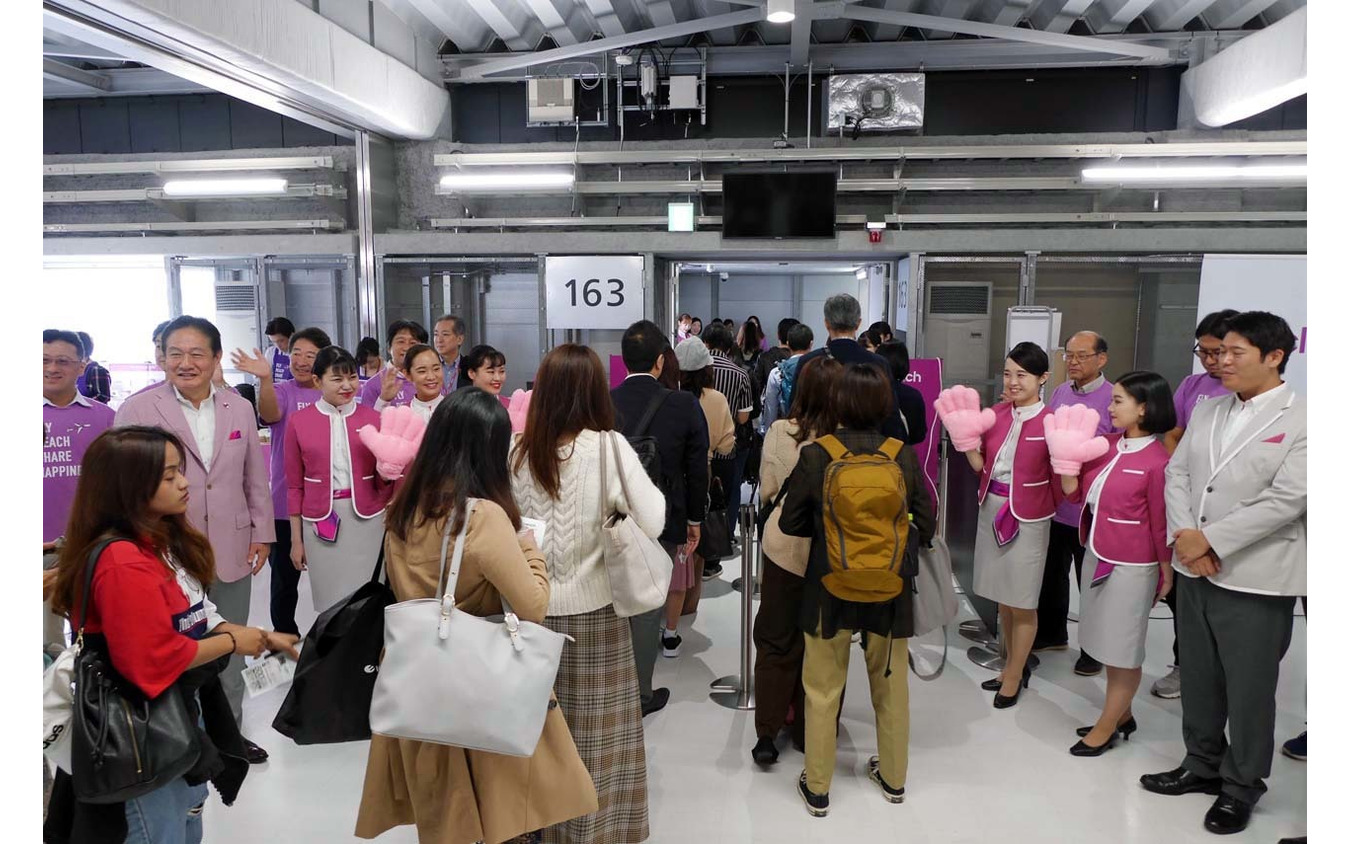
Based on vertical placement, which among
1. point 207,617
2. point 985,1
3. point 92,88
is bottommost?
point 207,617

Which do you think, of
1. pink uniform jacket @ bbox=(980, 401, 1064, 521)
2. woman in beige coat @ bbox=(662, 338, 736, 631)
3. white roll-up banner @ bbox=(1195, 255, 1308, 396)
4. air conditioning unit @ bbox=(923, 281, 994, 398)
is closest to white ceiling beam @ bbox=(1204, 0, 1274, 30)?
white roll-up banner @ bbox=(1195, 255, 1308, 396)

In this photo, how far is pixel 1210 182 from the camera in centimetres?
714

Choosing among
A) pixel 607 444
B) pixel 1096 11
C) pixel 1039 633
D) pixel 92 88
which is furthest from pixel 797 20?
pixel 92 88

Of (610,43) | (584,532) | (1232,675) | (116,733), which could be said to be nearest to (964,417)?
(1232,675)

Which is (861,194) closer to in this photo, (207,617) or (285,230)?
(285,230)

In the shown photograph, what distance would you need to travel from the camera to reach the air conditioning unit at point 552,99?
25.8 feet

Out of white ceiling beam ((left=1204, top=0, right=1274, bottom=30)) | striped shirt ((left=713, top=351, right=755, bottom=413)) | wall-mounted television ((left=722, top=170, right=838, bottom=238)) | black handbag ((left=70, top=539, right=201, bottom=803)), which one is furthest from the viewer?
wall-mounted television ((left=722, top=170, right=838, bottom=238))

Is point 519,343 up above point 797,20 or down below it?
below

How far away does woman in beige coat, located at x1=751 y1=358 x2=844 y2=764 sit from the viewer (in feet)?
9.16

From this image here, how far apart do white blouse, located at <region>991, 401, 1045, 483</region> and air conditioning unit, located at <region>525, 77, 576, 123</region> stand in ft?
19.4

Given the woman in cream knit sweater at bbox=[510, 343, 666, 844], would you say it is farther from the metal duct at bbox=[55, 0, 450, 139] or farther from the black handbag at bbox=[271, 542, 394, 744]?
the metal duct at bbox=[55, 0, 450, 139]

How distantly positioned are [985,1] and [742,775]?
7107 millimetres

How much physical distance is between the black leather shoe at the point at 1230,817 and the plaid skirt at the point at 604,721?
1901 mm

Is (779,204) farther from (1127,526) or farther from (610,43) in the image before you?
(1127,526)
